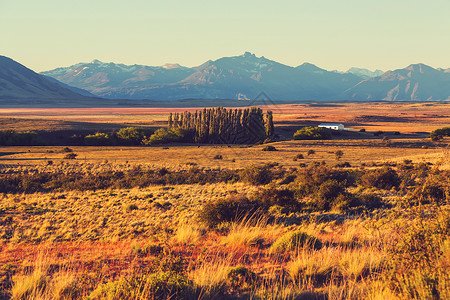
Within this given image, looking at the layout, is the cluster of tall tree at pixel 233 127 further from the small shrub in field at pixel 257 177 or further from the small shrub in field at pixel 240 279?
the small shrub in field at pixel 240 279

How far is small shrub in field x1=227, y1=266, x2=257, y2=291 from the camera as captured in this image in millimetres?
6957

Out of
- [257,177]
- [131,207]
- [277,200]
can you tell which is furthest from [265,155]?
[277,200]

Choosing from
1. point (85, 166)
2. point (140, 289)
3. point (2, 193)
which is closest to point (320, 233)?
point (140, 289)

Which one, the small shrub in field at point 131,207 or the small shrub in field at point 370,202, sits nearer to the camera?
the small shrub in field at point 370,202

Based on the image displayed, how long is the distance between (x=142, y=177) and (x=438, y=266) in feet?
92.7

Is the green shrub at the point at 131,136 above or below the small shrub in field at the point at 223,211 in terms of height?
below

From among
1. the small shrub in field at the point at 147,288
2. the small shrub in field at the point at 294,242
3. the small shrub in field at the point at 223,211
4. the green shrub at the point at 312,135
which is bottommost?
the green shrub at the point at 312,135

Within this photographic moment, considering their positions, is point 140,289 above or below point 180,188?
above

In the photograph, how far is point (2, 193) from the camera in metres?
27.8

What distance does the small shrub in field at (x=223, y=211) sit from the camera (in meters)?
13.7

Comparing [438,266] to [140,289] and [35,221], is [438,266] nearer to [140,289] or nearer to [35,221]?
[140,289]

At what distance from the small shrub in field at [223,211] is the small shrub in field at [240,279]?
6.14m

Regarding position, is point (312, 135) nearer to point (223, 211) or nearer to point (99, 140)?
point (99, 140)

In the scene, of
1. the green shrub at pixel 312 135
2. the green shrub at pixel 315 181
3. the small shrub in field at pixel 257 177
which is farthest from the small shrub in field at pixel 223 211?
the green shrub at pixel 312 135
